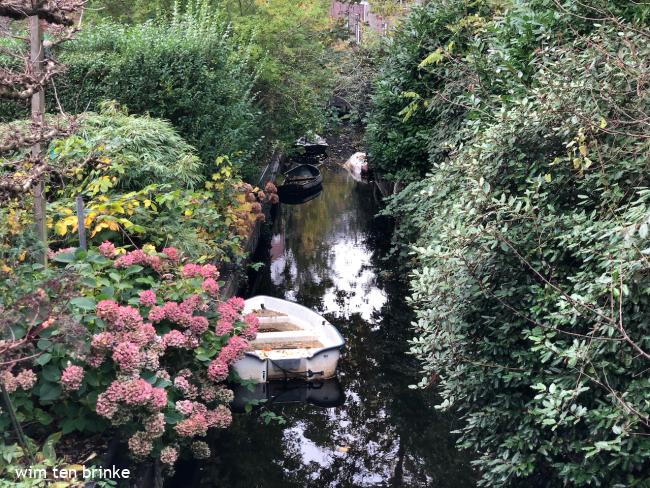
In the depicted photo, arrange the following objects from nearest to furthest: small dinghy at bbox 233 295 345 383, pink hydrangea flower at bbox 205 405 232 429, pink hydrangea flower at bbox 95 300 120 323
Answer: pink hydrangea flower at bbox 95 300 120 323, pink hydrangea flower at bbox 205 405 232 429, small dinghy at bbox 233 295 345 383

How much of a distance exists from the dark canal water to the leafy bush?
5.04 feet

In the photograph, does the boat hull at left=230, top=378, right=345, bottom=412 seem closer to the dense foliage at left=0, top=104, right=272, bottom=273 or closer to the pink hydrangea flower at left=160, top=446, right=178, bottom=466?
the dense foliage at left=0, top=104, right=272, bottom=273

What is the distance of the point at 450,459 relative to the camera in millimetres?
7586

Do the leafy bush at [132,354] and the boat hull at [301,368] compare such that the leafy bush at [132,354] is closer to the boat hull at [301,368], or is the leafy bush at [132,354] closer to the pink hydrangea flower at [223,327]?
the pink hydrangea flower at [223,327]

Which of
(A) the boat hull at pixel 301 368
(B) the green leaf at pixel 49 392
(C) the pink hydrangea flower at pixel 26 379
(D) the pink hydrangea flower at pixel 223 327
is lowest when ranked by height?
(A) the boat hull at pixel 301 368

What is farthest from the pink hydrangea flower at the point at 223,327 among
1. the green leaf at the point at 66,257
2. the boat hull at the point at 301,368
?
the boat hull at the point at 301,368

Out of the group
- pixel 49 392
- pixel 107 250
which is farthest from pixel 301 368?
pixel 49 392

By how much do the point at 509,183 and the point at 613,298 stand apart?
1498 millimetres

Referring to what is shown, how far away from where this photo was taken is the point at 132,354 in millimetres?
4789

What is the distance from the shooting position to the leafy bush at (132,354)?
4.63 meters

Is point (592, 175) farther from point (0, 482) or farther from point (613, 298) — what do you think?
point (0, 482)

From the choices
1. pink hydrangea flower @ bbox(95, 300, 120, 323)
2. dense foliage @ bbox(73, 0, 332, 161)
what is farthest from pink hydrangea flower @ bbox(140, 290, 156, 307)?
dense foliage @ bbox(73, 0, 332, 161)

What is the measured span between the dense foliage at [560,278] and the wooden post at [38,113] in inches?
127

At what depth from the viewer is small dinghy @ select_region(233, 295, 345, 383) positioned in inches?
344
